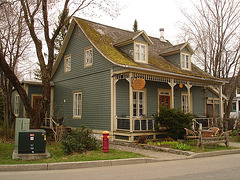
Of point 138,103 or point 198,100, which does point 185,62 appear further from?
point 138,103

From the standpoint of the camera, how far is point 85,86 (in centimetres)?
1728

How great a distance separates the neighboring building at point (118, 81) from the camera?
1440cm

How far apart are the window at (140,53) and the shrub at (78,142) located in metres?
6.76

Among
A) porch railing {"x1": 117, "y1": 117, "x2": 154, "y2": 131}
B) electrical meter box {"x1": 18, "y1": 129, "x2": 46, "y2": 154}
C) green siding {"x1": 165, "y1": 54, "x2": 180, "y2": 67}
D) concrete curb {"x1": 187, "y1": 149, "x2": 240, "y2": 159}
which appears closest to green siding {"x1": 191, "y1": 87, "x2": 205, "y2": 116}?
green siding {"x1": 165, "y1": 54, "x2": 180, "y2": 67}

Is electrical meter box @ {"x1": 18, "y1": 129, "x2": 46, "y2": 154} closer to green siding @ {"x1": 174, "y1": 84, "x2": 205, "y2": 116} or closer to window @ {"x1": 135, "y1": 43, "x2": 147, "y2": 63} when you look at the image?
window @ {"x1": 135, "y1": 43, "x2": 147, "y2": 63}

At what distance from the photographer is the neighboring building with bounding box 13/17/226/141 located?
1440 centimetres

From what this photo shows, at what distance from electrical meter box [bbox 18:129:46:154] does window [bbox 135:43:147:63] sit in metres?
8.39

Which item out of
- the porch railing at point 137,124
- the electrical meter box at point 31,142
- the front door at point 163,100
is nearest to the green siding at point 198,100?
the front door at point 163,100

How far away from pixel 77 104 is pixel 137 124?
18.8ft

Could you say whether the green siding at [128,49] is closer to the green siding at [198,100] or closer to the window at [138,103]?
the window at [138,103]

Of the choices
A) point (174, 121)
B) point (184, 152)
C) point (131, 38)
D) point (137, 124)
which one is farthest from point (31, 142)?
point (131, 38)

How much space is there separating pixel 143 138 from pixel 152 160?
3.55m

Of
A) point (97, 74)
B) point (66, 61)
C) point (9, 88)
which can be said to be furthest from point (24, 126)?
point (66, 61)

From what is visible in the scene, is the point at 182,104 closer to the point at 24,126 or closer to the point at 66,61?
the point at 66,61
